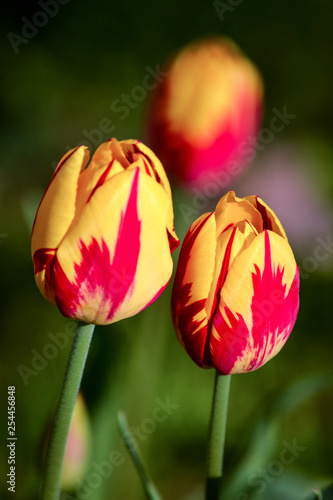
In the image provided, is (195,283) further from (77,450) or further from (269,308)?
(77,450)

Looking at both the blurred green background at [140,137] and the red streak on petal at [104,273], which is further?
the blurred green background at [140,137]

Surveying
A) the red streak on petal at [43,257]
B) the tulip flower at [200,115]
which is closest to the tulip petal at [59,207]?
the red streak on petal at [43,257]

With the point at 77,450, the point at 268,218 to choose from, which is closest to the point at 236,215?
the point at 268,218

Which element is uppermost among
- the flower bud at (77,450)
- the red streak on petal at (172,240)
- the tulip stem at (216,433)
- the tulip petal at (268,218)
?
the red streak on petal at (172,240)

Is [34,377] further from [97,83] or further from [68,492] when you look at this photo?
[97,83]

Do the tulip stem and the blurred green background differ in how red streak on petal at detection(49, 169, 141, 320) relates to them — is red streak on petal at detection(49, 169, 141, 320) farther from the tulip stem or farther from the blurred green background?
the blurred green background

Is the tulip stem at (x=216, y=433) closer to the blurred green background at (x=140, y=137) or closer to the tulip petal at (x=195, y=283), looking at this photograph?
the tulip petal at (x=195, y=283)
